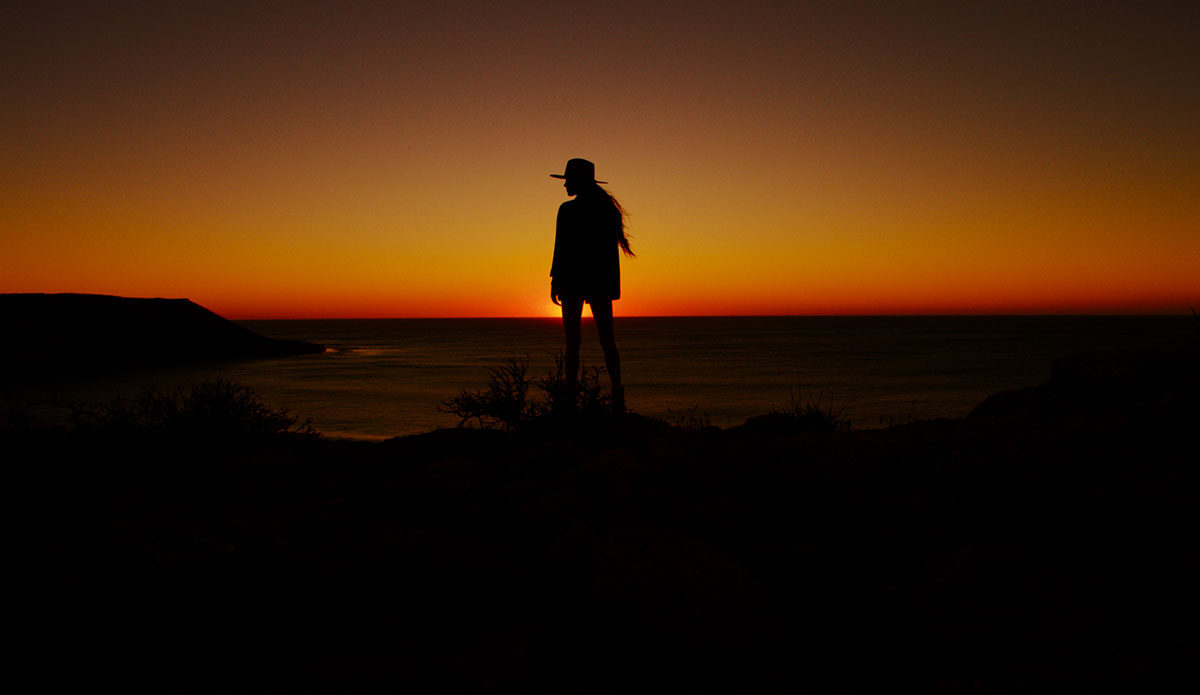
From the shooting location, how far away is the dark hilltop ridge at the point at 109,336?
4175 cm

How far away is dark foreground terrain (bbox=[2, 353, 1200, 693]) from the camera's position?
6.07 ft

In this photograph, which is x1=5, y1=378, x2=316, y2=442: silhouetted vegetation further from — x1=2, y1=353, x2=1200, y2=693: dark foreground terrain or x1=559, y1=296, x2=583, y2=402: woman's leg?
x1=559, y1=296, x2=583, y2=402: woman's leg

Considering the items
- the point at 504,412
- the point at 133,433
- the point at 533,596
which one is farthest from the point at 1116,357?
the point at 133,433

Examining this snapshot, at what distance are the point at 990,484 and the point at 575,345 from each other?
11.0ft

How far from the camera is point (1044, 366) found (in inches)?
1818

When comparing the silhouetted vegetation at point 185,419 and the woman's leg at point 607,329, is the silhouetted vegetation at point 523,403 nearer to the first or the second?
the woman's leg at point 607,329

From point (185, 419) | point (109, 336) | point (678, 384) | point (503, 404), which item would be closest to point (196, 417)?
point (185, 419)

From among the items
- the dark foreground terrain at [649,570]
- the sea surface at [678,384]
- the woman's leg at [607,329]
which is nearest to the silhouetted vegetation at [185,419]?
the dark foreground terrain at [649,570]

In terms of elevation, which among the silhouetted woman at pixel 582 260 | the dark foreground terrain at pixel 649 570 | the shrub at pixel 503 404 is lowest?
the dark foreground terrain at pixel 649 570

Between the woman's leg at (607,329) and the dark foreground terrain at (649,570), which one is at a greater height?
the woman's leg at (607,329)

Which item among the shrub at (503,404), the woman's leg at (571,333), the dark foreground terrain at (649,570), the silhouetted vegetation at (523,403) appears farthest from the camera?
the shrub at (503,404)

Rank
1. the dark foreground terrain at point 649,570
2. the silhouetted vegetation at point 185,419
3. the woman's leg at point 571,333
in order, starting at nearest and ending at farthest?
the dark foreground terrain at point 649,570, the silhouetted vegetation at point 185,419, the woman's leg at point 571,333

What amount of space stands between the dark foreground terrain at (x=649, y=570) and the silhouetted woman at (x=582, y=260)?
1564 mm

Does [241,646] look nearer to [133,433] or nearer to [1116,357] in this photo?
[133,433]
